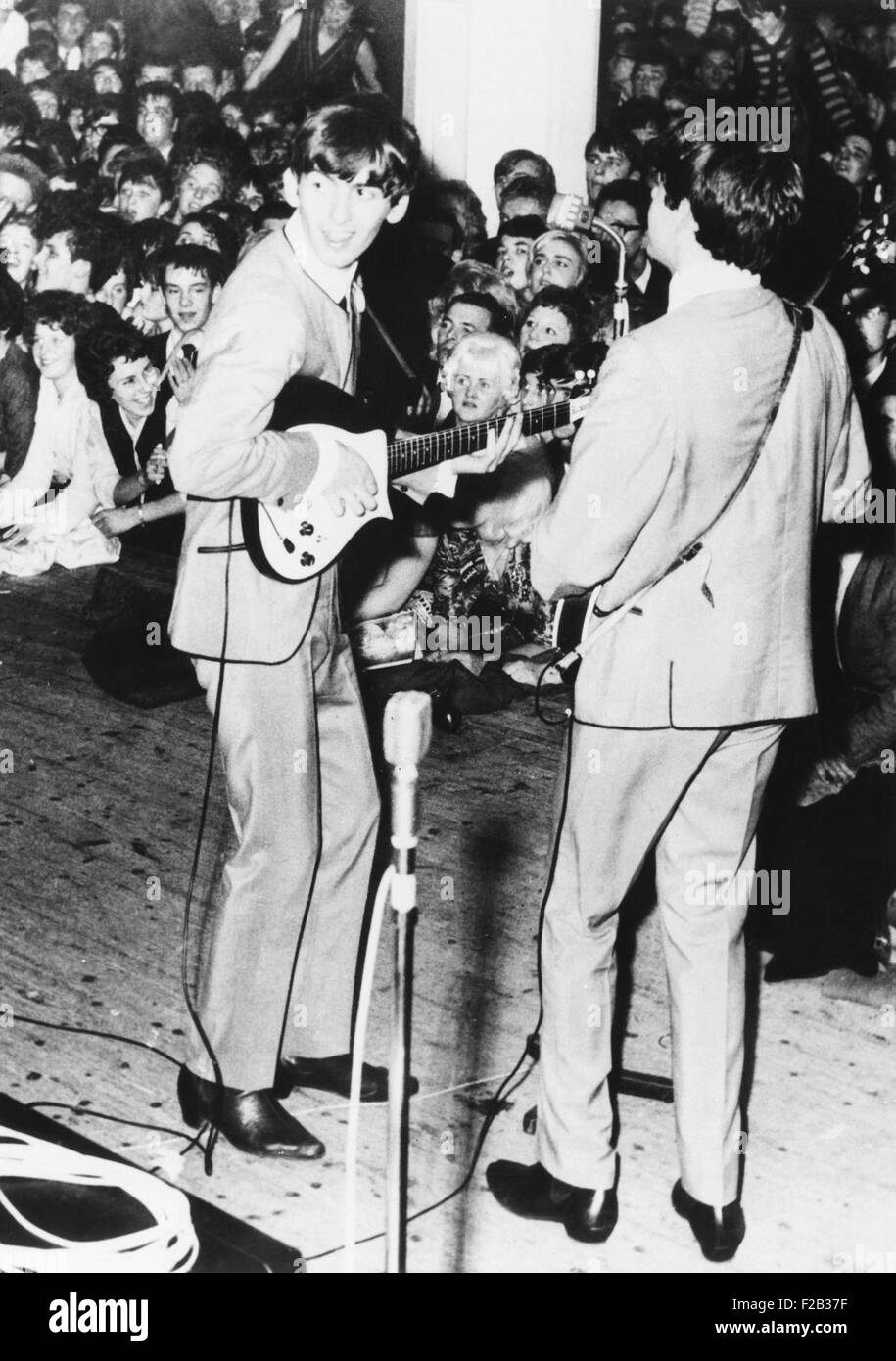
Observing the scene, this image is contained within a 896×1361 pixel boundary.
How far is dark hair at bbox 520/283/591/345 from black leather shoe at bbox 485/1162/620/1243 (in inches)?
154

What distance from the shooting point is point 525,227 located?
271 inches

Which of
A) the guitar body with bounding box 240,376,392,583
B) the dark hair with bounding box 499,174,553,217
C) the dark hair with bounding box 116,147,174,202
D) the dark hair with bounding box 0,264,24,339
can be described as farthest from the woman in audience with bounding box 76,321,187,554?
the guitar body with bounding box 240,376,392,583

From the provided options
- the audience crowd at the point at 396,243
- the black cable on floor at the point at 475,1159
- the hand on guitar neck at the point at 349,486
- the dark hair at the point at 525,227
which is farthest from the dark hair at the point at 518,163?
the black cable on floor at the point at 475,1159

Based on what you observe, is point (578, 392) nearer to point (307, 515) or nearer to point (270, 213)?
point (307, 515)

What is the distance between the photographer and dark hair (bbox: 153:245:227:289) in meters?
6.85

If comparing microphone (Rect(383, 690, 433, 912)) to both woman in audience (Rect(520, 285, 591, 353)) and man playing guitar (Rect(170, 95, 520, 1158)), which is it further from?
woman in audience (Rect(520, 285, 591, 353))

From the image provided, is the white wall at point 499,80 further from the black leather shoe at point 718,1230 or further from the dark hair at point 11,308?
the black leather shoe at point 718,1230

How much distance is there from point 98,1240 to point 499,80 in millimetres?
6042


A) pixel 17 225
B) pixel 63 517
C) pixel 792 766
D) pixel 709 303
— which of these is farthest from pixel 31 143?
pixel 709 303

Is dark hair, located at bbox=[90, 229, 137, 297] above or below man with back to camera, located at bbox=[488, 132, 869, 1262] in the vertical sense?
above

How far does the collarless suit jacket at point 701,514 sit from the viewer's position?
240cm

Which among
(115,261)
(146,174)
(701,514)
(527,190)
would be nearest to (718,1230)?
(701,514)

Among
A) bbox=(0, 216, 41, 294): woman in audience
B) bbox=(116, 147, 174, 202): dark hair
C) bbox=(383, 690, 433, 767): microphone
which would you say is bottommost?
bbox=(383, 690, 433, 767): microphone
